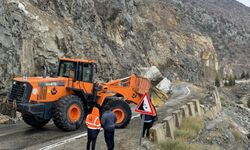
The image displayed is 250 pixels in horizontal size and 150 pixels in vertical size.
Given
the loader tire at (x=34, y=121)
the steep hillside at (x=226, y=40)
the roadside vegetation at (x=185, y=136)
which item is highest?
the steep hillside at (x=226, y=40)

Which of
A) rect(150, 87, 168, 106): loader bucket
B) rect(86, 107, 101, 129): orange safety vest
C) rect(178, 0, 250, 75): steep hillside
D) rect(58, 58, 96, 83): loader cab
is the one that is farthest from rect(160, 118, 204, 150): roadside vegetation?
rect(178, 0, 250, 75): steep hillside

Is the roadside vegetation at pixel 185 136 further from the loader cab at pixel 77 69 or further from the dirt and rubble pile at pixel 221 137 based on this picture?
the loader cab at pixel 77 69

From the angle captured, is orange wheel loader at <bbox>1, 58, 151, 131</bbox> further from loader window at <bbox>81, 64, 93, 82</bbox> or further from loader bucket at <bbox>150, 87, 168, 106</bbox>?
loader bucket at <bbox>150, 87, 168, 106</bbox>

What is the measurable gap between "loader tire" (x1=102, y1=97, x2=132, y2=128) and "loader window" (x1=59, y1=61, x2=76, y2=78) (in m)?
1.83

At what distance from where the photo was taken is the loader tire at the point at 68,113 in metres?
14.5

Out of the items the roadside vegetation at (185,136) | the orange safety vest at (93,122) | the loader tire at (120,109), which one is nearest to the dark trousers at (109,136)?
the orange safety vest at (93,122)

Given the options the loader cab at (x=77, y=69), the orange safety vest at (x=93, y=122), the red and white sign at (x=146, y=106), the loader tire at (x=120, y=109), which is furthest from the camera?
the loader tire at (x=120, y=109)

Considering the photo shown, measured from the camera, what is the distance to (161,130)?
562 inches

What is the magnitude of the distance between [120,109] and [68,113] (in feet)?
7.81

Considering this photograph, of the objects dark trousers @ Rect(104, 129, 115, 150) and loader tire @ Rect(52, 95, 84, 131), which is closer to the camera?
dark trousers @ Rect(104, 129, 115, 150)

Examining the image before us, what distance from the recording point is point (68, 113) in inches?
581

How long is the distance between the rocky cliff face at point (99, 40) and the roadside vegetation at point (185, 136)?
9.18m

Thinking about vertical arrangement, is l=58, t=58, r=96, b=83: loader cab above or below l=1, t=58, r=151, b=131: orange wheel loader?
above

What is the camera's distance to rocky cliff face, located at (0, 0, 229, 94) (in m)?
22.5
